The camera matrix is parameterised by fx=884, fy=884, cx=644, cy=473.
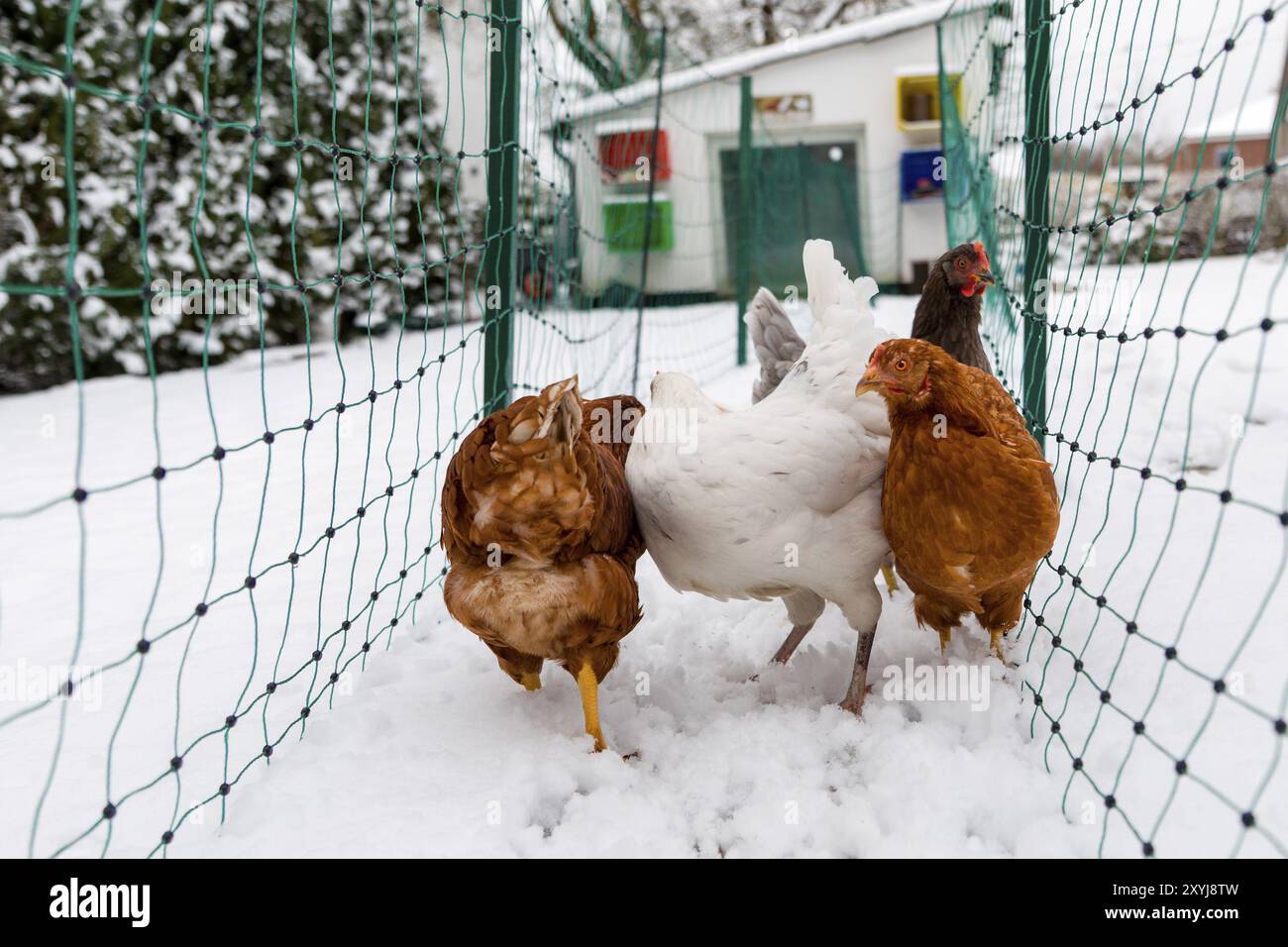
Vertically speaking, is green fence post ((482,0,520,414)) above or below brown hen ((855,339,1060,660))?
above

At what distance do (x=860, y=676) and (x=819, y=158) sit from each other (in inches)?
320

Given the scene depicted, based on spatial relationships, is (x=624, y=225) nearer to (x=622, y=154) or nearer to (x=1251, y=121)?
(x=622, y=154)

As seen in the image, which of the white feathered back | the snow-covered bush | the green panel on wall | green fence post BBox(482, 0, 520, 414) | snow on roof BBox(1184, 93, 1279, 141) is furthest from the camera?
snow on roof BBox(1184, 93, 1279, 141)

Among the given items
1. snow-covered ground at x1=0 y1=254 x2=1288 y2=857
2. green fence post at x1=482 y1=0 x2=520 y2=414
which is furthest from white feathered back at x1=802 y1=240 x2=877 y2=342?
green fence post at x1=482 y1=0 x2=520 y2=414

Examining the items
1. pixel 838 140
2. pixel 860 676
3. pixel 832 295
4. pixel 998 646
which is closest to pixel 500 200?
pixel 832 295

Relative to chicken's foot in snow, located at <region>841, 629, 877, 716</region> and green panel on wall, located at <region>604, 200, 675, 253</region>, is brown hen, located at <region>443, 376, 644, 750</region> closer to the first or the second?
chicken's foot in snow, located at <region>841, 629, 877, 716</region>

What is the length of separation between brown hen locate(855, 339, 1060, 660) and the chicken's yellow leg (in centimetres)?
62

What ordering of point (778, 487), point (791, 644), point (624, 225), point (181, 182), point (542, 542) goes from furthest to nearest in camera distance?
point (181, 182), point (624, 225), point (791, 644), point (778, 487), point (542, 542)

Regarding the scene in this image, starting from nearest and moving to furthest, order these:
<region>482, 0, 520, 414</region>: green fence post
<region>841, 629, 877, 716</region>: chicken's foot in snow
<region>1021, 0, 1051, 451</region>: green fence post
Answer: <region>841, 629, 877, 716</region>: chicken's foot in snow, <region>482, 0, 520, 414</region>: green fence post, <region>1021, 0, 1051, 451</region>: green fence post

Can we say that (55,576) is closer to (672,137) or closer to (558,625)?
(558,625)

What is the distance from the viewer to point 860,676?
178 cm

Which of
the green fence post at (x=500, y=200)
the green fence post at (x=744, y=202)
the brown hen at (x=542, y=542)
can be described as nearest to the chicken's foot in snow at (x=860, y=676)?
the brown hen at (x=542, y=542)

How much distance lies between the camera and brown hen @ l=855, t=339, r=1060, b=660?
5.04ft
